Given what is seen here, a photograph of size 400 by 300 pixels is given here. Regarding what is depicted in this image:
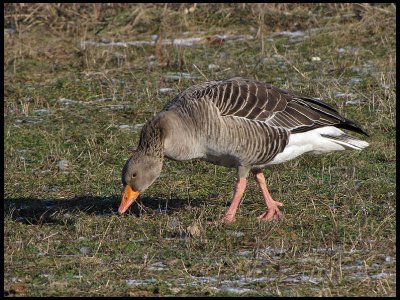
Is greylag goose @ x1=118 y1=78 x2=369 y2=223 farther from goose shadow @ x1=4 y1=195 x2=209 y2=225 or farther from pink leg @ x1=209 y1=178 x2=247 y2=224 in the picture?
goose shadow @ x1=4 y1=195 x2=209 y2=225

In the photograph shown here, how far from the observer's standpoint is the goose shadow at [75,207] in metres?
7.39

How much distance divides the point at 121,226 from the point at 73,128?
346 cm

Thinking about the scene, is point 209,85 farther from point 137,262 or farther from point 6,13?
point 6,13

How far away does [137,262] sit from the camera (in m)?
6.12

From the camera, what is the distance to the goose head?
23.4 feet

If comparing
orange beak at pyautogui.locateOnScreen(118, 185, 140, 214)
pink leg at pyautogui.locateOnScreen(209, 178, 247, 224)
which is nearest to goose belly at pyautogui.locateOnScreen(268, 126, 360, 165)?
pink leg at pyautogui.locateOnScreen(209, 178, 247, 224)

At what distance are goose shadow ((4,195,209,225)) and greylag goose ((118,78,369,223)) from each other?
46 cm

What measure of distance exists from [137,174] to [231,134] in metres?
0.82

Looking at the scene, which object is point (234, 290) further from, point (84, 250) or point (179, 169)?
point (179, 169)

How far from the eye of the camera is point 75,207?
774cm

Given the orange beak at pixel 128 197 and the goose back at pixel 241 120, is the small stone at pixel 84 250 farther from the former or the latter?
the goose back at pixel 241 120

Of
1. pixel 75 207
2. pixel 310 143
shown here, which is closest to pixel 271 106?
pixel 310 143

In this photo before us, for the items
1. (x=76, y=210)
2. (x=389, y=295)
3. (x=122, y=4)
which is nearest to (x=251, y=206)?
(x=76, y=210)

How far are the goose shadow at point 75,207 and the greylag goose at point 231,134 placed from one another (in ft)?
1.52
